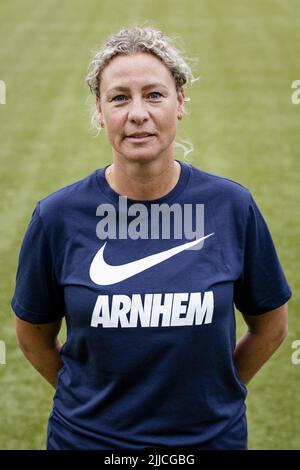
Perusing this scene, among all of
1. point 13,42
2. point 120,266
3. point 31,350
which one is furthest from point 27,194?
point 13,42

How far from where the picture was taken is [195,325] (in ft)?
6.63

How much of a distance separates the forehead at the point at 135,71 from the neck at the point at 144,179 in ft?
0.76

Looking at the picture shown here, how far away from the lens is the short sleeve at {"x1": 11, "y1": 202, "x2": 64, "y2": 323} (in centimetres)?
215

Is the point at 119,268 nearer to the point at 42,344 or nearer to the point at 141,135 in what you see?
the point at 141,135

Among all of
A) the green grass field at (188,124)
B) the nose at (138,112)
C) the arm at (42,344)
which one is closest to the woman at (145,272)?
the nose at (138,112)

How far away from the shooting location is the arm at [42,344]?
2.39 m

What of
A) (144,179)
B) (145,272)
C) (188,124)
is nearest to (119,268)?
(145,272)

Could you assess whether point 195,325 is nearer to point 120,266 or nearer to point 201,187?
point 120,266

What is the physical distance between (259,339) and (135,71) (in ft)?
3.46

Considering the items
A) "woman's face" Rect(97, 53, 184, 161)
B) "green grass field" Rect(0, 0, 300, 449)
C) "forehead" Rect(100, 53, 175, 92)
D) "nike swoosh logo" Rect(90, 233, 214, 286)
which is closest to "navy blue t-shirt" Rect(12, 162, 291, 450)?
"nike swoosh logo" Rect(90, 233, 214, 286)

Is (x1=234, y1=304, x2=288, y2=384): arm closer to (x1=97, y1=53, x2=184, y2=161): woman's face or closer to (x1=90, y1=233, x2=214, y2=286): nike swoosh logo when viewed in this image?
(x1=90, y1=233, x2=214, y2=286): nike swoosh logo

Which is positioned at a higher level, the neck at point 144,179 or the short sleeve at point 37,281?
the neck at point 144,179

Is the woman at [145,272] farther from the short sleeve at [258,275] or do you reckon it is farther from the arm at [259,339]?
the arm at [259,339]

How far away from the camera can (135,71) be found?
2074 mm
